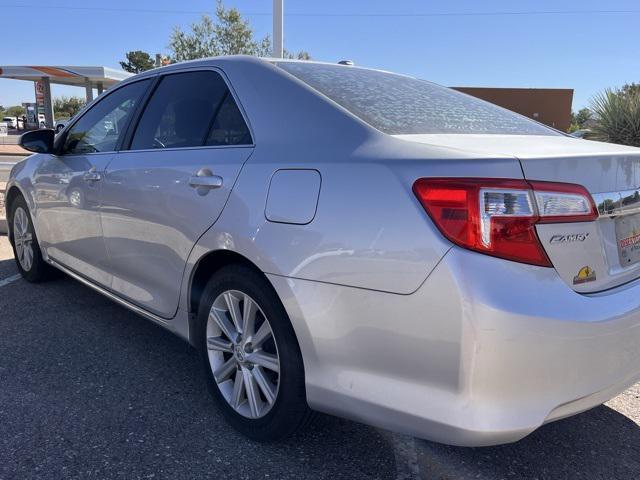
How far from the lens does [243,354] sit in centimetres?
255

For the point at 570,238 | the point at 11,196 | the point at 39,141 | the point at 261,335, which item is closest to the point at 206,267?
the point at 261,335

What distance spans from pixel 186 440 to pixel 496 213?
1739mm

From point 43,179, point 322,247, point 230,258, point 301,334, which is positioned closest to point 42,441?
point 230,258

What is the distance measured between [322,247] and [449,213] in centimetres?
49

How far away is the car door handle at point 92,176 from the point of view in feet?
11.4

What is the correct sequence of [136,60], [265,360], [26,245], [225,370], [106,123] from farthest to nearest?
[136,60]
[26,245]
[106,123]
[225,370]
[265,360]

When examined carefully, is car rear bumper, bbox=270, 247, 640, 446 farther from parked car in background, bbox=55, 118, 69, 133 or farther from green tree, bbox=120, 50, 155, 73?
green tree, bbox=120, 50, 155, 73

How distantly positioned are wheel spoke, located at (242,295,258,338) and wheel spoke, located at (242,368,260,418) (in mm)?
184

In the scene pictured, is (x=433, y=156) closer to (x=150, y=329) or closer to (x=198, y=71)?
(x=198, y=71)

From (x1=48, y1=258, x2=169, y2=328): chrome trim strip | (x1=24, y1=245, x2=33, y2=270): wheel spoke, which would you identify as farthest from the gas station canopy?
(x1=48, y1=258, x2=169, y2=328): chrome trim strip

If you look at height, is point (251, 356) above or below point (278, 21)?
below

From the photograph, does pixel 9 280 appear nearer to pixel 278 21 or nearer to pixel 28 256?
pixel 28 256

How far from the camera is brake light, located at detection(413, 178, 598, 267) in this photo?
1.77 m

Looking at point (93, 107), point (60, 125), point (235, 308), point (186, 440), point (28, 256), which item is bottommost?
point (186, 440)
